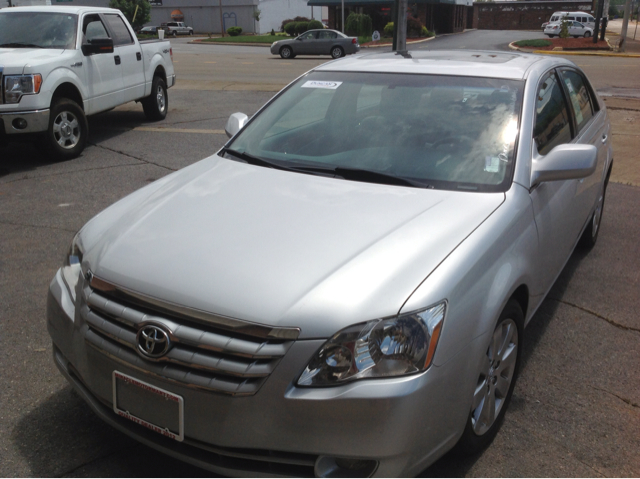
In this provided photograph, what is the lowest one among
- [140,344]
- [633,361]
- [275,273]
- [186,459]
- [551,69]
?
[633,361]

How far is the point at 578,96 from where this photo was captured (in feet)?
15.5

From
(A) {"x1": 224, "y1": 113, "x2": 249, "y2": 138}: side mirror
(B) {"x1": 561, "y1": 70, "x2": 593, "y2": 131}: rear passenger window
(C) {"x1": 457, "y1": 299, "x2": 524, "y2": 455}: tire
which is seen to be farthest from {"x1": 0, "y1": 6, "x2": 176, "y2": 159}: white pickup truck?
(C) {"x1": 457, "y1": 299, "x2": 524, "y2": 455}: tire

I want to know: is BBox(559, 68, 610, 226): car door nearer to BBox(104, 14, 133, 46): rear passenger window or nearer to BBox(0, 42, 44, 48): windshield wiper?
BBox(0, 42, 44, 48): windshield wiper

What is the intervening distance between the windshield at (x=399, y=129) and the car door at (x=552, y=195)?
0.22m

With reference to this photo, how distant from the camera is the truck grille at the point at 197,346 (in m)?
2.22

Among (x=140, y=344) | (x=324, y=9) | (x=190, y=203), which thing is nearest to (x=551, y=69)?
(x=190, y=203)

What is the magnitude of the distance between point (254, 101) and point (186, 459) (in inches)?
460

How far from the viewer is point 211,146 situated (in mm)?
9219

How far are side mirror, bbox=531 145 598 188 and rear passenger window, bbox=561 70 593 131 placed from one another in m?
1.30

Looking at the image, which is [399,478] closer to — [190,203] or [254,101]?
[190,203]

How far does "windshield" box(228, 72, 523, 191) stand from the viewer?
3320 millimetres

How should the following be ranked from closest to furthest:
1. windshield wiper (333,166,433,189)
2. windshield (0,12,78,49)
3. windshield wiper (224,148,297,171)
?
windshield wiper (333,166,433,189)
windshield wiper (224,148,297,171)
windshield (0,12,78,49)

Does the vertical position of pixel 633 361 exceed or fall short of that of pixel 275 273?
it falls short

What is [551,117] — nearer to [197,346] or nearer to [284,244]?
[284,244]
